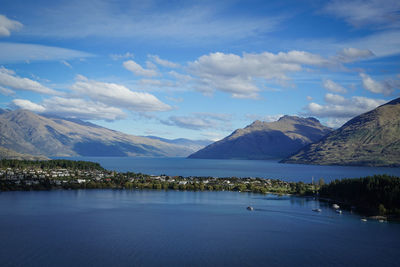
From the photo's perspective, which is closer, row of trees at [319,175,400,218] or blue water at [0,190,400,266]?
blue water at [0,190,400,266]

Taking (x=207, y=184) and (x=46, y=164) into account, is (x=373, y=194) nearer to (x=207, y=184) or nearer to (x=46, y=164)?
(x=207, y=184)

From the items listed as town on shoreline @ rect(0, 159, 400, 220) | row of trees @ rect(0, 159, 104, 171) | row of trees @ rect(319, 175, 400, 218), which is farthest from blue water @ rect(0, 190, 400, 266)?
row of trees @ rect(0, 159, 104, 171)

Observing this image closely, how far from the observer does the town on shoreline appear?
77000mm

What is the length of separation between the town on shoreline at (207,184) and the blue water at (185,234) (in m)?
7.30

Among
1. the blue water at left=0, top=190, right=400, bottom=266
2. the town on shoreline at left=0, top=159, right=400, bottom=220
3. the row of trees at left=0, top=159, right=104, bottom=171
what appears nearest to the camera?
the blue water at left=0, top=190, right=400, bottom=266

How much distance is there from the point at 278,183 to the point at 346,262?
8276 cm

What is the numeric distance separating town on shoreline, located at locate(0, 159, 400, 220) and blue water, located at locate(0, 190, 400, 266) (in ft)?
23.9

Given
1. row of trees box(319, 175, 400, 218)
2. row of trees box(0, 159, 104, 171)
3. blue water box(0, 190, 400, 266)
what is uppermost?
row of trees box(0, 159, 104, 171)

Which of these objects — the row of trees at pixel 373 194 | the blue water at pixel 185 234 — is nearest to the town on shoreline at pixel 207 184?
the row of trees at pixel 373 194

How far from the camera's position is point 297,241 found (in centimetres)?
5366

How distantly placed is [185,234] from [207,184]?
6871 centimetres

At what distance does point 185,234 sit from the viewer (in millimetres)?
57219

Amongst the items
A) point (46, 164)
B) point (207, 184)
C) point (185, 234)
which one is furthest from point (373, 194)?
point (46, 164)

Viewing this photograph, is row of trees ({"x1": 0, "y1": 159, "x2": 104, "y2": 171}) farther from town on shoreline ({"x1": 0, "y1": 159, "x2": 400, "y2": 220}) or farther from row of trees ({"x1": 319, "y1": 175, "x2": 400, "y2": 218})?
row of trees ({"x1": 319, "y1": 175, "x2": 400, "y2": 218})
